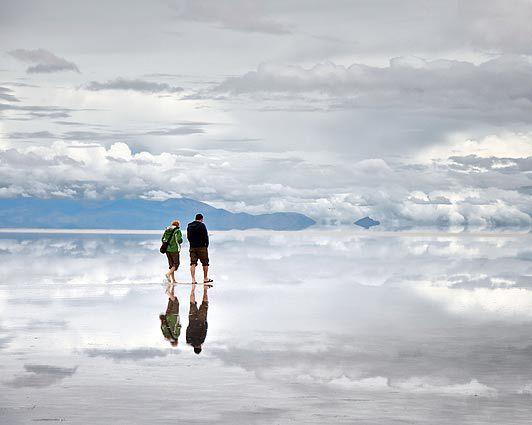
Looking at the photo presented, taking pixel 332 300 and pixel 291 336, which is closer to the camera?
pixel 291 336

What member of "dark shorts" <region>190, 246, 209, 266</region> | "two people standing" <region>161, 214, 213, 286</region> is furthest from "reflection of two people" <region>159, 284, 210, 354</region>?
"dark shorts" <region>190, 246, 209, 266</region>

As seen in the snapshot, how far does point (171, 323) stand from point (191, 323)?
45cm

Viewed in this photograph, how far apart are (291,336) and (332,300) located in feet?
29.1

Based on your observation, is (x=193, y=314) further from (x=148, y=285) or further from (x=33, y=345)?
(x=148, y=285)

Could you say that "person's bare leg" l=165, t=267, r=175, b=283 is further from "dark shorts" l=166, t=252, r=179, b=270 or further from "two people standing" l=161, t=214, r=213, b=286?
"dark shorts" l=166, t=252, r=179, b=270

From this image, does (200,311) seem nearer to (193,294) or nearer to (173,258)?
(193,294)

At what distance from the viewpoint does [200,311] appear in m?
23.8

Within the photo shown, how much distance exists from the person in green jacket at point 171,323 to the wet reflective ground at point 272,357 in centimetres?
23

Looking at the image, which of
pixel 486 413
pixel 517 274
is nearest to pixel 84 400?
pixel 486 413

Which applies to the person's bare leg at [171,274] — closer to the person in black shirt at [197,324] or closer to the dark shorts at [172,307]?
the person in black shirt at [197,324]

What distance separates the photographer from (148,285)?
33.1m

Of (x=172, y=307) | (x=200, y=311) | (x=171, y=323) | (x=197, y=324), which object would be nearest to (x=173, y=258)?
(x=172, y=307)

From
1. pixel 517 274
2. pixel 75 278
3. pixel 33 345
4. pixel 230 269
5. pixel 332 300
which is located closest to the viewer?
pixel 33 345

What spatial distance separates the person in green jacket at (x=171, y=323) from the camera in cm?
1844
